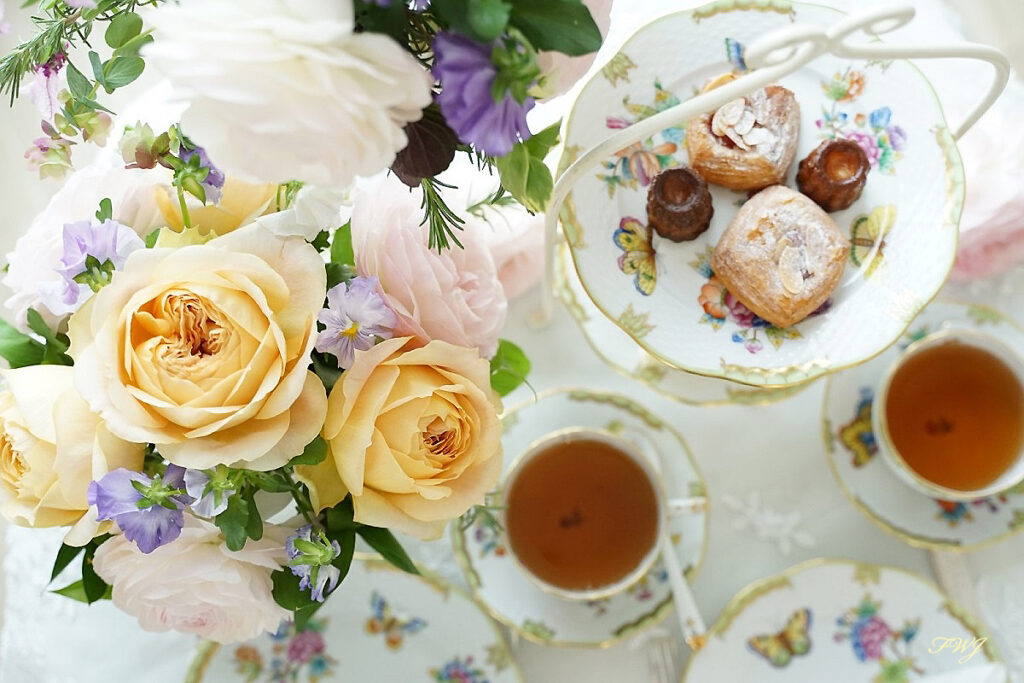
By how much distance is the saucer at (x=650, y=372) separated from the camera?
2.61 ft

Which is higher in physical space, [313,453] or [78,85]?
[78,85]

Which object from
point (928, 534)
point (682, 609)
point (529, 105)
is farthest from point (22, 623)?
point (928, 534)

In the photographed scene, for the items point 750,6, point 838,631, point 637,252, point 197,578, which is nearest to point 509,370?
point 637,252

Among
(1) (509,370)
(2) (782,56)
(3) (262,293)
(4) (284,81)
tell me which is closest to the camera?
(4) (284,81)

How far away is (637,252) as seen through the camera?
0.64 m

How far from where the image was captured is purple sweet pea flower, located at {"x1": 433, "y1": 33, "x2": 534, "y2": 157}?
10.9 inches

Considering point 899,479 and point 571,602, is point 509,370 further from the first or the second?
point 899,479

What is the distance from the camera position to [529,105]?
33cm

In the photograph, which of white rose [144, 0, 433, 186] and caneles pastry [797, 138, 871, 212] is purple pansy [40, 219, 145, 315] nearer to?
white rose [144, 0, 433, 186]

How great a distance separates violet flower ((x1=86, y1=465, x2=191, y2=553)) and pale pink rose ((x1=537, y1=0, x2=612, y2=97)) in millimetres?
271

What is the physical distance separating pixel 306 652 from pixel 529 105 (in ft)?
2.12

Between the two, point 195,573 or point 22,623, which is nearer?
point 195,573

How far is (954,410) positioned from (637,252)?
16.6 inches

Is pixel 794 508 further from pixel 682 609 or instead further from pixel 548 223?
pixel 548 223
